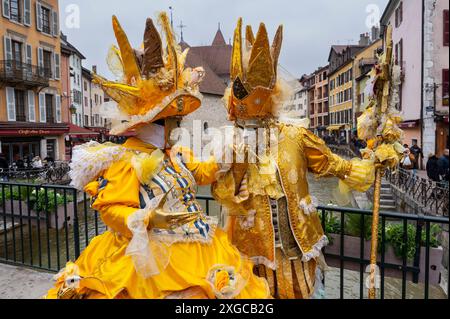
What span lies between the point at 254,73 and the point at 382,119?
1059 mm

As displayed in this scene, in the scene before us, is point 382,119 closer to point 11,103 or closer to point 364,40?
point 11,103

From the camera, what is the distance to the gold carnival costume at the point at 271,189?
2.25 m

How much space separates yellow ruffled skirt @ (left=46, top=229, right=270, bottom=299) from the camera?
186 cm

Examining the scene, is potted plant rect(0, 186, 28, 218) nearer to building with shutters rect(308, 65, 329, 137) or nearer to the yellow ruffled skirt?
the yellow ruffled skirt

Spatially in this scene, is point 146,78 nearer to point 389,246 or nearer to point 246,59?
point 246,59

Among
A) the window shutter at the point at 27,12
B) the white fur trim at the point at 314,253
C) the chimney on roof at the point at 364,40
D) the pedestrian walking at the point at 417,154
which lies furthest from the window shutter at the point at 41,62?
the chimney on roof at the point at 364,40

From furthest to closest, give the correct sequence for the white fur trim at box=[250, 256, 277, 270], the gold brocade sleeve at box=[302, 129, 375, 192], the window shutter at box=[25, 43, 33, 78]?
the window shutter at box=[25, 43, 33, 78]
the gold brocade sleeve at box=[302, 129, 375, 192]
the white fur trim at box=[250, 256, 277, 270]

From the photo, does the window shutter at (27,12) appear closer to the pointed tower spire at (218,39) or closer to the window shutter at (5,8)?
the window shutter at (5,8)

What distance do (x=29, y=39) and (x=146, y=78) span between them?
76.9 feet

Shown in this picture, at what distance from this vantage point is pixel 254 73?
2.16m

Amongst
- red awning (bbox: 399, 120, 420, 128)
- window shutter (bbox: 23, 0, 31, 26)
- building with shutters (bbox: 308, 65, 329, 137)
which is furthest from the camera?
building with shutters (bbox: 308, 65, 329, 137)

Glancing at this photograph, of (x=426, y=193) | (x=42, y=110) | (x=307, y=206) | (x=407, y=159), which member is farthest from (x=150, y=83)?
(x=42, y=110)

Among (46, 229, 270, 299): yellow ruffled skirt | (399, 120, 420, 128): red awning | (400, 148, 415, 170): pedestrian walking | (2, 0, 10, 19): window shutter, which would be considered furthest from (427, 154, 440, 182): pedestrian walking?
(2, 0, 10, 19): window shutter

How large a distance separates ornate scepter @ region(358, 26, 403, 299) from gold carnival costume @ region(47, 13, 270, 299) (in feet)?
3.81
